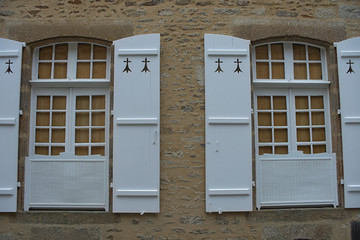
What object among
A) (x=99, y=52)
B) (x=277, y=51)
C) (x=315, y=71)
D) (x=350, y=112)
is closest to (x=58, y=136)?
(x=99, y=52)

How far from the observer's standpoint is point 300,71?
4617 millimetres

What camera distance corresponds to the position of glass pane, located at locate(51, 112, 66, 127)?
449cm

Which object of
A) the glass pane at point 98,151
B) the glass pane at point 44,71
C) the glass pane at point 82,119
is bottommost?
the glass pane at point 98,151

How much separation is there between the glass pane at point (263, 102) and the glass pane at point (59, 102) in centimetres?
254

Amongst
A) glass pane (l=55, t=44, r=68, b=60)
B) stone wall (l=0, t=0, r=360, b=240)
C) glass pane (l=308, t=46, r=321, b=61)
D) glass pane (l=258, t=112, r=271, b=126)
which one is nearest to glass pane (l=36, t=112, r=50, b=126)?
stone wall (l=0, t=0, r=360, b=240)

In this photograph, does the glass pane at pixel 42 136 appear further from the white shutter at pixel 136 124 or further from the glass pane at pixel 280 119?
the glass pane at pixel 280 119

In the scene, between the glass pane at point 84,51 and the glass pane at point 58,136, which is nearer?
the glass pane at point 58,136

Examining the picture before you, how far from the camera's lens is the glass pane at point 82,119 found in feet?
14.7

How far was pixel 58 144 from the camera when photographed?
4.45 metres

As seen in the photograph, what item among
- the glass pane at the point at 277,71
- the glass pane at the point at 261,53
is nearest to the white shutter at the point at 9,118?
the glass pane at the point at 261,53

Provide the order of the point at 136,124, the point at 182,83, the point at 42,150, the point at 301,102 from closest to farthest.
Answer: the point at 136,124, the point at 182,83, the point at 42,150, the point at 301,102

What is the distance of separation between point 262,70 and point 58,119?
8.99 feet

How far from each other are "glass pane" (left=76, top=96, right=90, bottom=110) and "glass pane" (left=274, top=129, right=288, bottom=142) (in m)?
2.48

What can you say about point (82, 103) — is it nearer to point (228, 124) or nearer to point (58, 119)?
point (58, 119)
